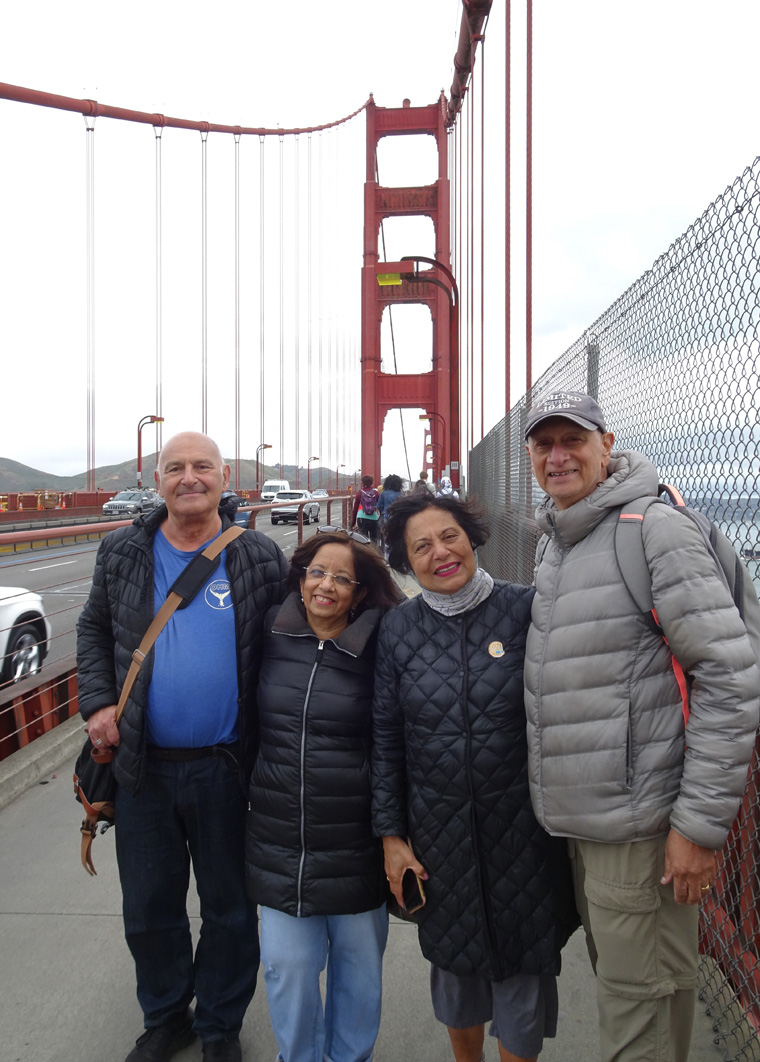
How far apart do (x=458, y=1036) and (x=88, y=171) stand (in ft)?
103

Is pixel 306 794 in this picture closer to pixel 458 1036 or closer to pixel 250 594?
pixel 250 594

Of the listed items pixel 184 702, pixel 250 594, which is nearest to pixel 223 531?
pixel 250 594

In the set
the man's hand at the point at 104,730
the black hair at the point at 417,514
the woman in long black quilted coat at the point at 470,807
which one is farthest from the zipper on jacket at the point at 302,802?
the man's hand at the point at 104,730

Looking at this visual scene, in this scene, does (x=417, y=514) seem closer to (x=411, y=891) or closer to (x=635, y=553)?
(x=635, y=553)

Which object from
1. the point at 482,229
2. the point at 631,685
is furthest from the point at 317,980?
the point at 482,229

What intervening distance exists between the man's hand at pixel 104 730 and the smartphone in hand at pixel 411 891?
0.78 meters

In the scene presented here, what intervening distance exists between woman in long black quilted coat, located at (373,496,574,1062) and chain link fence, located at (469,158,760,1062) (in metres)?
0.49

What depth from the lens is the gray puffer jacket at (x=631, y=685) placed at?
1.21 m

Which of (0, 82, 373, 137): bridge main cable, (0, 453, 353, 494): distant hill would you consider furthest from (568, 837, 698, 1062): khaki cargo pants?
(0, 453, 353, 494): distant hill

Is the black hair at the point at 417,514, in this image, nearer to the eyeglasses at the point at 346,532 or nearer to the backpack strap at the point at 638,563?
the eyeglasses at the point at 346,532

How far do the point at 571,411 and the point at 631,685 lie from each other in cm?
55

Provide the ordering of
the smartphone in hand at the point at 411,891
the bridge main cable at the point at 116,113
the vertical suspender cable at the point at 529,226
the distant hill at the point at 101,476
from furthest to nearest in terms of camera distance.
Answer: the distant hill at the point at 101,476
the bridge main cable at the point at 116,113
the vertical suspender cable at the point at 529,226
the smartphone in hand at the point at 411,891

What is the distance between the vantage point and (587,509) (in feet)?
4.58

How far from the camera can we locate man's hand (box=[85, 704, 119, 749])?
177 centimetres
